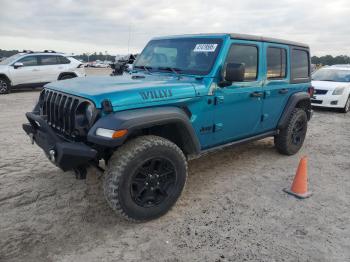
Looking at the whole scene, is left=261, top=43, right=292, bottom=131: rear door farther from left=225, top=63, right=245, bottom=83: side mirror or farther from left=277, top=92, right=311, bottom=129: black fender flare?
left=225, top=63, right=245, bottom=83: side mirror

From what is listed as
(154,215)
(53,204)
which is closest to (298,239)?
(154,215)

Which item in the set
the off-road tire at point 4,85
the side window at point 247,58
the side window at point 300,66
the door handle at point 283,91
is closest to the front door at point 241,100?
the side window at point 247,58

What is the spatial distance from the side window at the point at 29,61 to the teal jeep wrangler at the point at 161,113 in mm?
9436

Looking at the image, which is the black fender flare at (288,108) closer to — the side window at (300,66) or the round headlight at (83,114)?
the side window at (300,66)

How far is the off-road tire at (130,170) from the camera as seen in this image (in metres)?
3.07

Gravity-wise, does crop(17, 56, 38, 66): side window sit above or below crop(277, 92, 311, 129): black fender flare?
above

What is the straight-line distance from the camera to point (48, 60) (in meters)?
13.1

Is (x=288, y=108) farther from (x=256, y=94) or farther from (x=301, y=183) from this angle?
(x=301, y=183)

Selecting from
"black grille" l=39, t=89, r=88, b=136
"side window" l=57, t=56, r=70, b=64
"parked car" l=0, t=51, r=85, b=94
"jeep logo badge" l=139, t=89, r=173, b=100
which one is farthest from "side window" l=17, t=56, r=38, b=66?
"jeep logo badge" l=139, t=89, r=173, b=100

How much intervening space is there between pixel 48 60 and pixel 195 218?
38.2 ft

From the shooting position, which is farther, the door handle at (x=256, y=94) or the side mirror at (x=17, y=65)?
the side mirror at (x=17, y=65)

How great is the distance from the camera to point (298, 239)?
3.18m

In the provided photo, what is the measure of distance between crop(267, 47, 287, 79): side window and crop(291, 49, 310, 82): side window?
326 millimetres

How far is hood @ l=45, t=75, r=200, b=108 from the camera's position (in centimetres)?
A: 304
